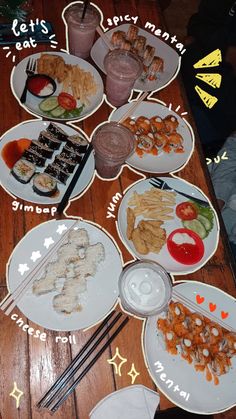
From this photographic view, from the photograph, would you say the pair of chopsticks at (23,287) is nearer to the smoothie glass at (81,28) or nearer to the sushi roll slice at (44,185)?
the sushi roll slice at (44,185)

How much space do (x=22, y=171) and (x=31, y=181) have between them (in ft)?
0.25

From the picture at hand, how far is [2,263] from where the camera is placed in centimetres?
227

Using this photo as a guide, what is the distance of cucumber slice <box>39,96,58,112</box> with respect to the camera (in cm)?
278

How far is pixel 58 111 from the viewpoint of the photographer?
2787 mm

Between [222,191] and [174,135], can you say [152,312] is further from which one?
[222,191]

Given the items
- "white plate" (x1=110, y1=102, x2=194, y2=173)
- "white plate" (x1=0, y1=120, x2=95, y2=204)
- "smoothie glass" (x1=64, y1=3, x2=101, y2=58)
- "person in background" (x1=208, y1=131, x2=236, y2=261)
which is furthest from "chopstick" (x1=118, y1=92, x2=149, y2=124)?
"person in background" (x1=208, y1=131, x2=236, y2=261)

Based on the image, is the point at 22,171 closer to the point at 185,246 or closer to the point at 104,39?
the point at 185,246

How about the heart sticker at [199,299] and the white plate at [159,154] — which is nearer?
the heart sticker at [199,299]

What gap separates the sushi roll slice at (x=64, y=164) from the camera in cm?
254

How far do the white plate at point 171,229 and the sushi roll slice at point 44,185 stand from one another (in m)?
0.40

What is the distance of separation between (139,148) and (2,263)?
1110 millimetres

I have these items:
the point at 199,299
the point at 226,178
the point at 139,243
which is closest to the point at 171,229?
the point at 139,243

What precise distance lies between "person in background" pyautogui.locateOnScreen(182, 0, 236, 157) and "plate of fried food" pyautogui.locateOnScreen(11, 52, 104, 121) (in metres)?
1.01

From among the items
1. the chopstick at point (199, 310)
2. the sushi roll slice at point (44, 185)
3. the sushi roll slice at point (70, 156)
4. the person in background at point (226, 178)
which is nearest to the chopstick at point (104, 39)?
the sushi roll slice at point (70, 156)
